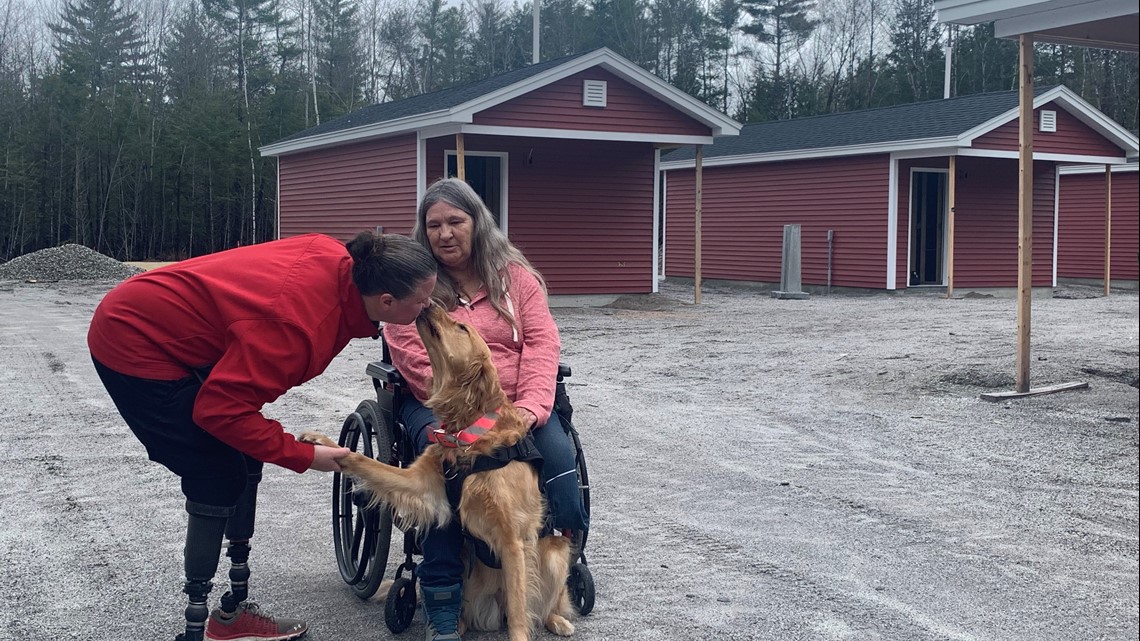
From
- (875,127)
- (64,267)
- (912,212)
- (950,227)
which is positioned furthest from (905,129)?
(64,267)

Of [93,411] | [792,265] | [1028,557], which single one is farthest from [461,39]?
[1028,557]

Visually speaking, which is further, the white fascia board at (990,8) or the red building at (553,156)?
the red building at (553,156)

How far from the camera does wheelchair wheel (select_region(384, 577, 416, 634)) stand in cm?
346

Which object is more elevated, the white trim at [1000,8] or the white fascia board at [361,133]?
the white fascia board at [361,133]

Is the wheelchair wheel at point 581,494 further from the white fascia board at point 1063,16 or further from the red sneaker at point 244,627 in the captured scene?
the white fascia board at point 1063,16

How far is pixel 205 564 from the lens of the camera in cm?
316

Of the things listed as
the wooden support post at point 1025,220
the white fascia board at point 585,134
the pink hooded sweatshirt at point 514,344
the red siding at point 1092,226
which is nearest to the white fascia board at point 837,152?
the white fascia board at point 585,134

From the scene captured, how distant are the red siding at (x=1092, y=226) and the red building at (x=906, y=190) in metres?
3.65

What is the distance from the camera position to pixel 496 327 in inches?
150

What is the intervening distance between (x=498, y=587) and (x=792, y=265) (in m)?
16.4

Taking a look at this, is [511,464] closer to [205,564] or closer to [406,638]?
[406,638]

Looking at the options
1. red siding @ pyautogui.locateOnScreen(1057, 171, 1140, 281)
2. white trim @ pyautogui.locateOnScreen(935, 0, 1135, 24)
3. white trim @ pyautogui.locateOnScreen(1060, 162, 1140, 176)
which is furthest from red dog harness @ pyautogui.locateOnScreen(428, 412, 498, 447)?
red siding @ pyautogui.locateOnScreen(1057, 171, 1140, 281)

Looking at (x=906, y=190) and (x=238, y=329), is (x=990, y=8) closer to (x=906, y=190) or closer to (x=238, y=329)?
(x=238, y=329)

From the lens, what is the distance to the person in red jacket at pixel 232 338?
9.38ft
